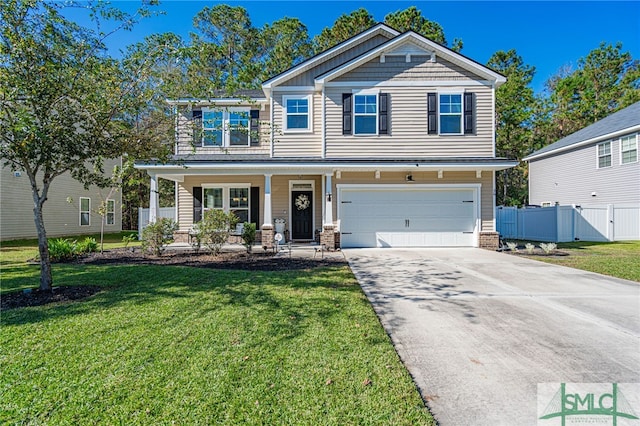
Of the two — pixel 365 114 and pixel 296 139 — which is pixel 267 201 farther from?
pixel 365 114

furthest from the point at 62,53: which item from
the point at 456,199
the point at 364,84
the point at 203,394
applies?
the point at 456,199

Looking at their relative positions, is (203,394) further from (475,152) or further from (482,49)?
(482,49)

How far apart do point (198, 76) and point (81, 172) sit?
2800 mm

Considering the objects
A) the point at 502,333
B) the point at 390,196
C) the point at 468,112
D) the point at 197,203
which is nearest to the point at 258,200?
the point at 197,203

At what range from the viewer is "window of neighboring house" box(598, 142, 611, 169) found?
1570cm

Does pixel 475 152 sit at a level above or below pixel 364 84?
below

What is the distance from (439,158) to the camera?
465 inches

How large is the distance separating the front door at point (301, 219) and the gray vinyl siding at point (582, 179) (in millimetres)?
14648

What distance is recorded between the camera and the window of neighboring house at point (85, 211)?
18125 mm

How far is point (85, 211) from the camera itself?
60.0ft

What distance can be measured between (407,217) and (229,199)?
24.5 feet

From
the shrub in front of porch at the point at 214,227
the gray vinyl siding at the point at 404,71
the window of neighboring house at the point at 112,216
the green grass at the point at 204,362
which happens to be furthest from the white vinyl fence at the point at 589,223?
the window of neighboring house at the point at 112,216

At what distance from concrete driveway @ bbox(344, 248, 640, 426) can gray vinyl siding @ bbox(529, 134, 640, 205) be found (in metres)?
11.3

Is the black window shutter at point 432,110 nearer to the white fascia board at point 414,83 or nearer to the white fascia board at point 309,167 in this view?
the white fascia board at point 414,83
